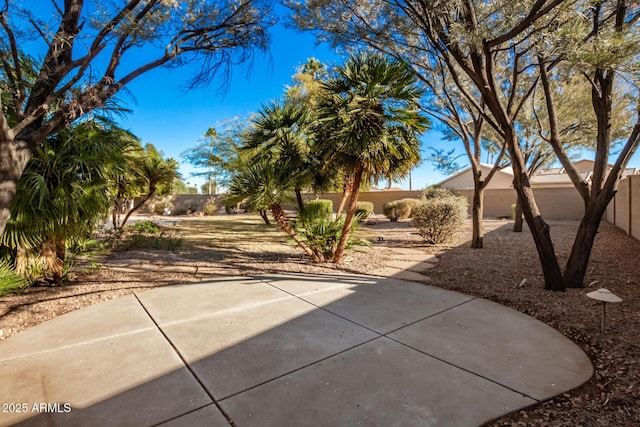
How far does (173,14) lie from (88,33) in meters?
1.26

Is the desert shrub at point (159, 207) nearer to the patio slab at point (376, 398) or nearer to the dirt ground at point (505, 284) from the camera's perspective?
the dirt ground at point (505, 284)

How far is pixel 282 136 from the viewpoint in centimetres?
724

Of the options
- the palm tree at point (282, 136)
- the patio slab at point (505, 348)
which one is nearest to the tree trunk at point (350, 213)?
the palm tree at point (282, 136)

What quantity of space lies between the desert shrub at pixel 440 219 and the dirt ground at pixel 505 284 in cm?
36

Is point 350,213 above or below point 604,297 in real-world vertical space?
above

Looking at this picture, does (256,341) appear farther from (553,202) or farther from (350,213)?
(553,202)

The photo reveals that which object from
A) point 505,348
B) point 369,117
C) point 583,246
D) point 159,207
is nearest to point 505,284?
point 583,246

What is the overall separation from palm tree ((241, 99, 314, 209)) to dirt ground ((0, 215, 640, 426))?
2183 millimetres

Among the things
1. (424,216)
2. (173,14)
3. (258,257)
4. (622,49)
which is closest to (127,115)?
(173,14)

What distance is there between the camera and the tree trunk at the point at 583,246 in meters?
4.46

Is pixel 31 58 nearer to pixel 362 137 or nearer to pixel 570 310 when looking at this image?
pixel 362 137

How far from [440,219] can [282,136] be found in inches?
188

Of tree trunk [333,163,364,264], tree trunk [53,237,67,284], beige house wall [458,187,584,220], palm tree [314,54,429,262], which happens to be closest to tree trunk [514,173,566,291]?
palm tree [314,54,429,262]

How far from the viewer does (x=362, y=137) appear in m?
5.46
